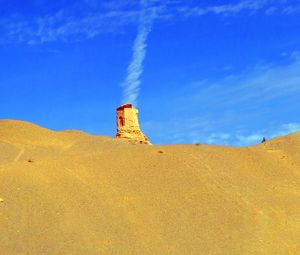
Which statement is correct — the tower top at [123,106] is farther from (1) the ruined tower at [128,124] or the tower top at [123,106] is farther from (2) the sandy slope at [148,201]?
(2) the sandy slope at [148,201]

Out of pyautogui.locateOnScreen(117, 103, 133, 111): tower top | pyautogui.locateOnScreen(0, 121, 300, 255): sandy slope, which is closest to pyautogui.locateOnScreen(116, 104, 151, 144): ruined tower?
pyautogui.locateOnScreen(117, 103, 133, 111): tower top

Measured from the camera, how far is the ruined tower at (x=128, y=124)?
36.0 m

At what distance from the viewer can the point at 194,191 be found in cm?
2170

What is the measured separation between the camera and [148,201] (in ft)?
67.1

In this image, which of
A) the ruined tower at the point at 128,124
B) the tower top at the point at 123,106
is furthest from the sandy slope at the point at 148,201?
the tower top at the point at 123,106

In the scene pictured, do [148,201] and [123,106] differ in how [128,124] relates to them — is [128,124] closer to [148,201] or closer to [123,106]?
[123,106]

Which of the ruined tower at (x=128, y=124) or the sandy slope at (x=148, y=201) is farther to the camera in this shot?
the ruined tower at (x=128, y=124)

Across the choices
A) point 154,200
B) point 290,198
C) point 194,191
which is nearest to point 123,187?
point 154,200

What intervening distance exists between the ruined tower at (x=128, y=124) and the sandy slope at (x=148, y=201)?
887cm

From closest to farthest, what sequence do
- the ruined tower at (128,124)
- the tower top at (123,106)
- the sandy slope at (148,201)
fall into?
the sandy slope at (148,201), the ruined tower at (128,124), the tower top at (123,106)

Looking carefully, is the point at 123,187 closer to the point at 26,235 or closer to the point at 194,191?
the point at 194,191

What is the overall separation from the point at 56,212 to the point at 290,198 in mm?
9850

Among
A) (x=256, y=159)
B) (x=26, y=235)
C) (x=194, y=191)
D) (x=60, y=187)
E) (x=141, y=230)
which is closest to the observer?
(x=26, y=235)

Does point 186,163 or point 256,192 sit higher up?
point 186,163
